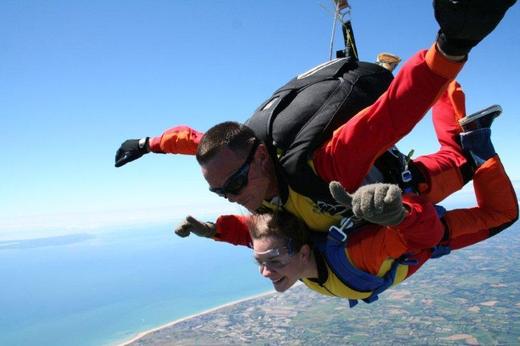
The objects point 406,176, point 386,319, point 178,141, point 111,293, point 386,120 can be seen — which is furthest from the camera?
point 111,293

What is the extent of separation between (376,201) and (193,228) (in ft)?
6.57

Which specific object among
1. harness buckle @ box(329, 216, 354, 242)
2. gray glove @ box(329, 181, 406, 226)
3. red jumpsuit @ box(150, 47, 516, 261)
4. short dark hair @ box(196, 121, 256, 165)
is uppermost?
short dark hair @ box(196, 121, 256, 165)

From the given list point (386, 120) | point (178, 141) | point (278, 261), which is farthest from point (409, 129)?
point (178, 141)

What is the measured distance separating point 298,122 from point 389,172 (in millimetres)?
692

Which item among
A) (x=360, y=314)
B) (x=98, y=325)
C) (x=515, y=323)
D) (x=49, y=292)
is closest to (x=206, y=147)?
(x=515, y=323)

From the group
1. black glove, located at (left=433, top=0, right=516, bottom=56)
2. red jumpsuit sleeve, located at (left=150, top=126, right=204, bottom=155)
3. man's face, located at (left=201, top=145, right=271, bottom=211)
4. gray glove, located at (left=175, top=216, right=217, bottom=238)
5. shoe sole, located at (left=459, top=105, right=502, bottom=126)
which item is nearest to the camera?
black glove, located at (left=433, top=0, right=516, bottom=56)

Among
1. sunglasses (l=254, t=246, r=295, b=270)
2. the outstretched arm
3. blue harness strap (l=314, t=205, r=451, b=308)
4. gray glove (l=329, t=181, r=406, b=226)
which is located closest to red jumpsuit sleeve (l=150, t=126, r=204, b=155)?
the outstretched arm

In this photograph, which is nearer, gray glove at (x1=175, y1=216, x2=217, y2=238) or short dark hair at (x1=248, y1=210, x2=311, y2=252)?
short dark hair at (x1=248, y1=210, x2=311, y2=252)

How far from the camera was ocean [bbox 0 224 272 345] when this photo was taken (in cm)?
6284

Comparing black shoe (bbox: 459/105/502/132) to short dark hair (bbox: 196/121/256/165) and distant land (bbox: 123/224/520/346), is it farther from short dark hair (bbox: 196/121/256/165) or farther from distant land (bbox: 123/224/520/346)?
distant land (bbox: 123/224/520/346)

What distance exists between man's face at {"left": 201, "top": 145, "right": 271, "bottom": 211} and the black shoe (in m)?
1.33

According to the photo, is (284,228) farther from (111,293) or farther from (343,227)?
(111,293)

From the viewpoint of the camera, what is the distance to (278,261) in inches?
93.1

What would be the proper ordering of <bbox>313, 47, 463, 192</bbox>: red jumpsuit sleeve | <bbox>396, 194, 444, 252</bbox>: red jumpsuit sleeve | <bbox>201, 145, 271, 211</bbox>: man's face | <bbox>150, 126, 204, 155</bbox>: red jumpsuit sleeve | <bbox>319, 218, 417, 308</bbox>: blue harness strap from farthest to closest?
1. <bbox>150, 126, 204, 155</bbox>: red jumpsuit sleeve
2. <bbox>319, 218, 417, 308</bbox>: blue harness strap
3. <bbox>201, 145, 271, 211</bbox>: man's face
4. <bbox>396, 194, 444, 252</bbox>: red jumpsuit sleeve
5. <bbox>313, 47, 463, 192</bbox>: red jumpsuit sleeve
